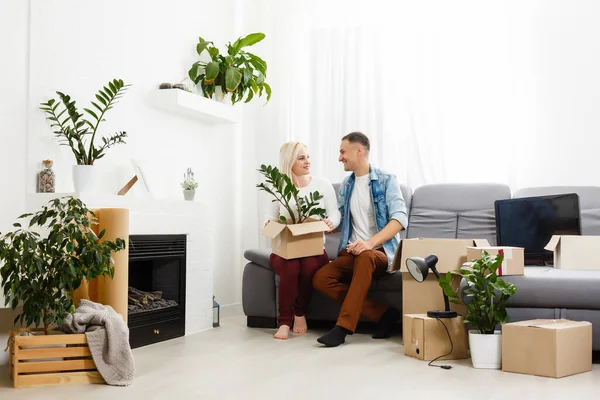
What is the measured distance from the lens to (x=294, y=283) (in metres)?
3.95

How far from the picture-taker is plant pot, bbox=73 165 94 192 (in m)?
3.32

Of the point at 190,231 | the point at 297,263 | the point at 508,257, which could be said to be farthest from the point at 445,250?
the point at 190,231

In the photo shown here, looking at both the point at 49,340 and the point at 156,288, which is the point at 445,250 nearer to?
the point at 156,288

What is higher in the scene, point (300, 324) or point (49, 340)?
point (49, 340)

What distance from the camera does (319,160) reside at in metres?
5.28

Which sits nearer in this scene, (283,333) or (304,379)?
(304,379)

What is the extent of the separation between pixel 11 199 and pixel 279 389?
5.50 feet

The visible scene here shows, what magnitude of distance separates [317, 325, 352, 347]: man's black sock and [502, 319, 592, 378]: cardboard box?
0.94m

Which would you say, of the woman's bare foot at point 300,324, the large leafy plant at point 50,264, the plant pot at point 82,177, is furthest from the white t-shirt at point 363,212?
the large leafy plant at point 50,264

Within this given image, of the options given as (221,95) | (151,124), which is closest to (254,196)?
(221,95)

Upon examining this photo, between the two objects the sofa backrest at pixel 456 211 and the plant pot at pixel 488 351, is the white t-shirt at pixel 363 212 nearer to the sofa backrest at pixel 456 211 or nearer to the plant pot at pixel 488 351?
the sofa backrest at pixel 456 211

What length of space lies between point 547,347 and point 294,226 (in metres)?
1.53

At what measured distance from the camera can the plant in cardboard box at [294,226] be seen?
376 centimetres

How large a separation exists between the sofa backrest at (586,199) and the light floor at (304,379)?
1.26 meters
